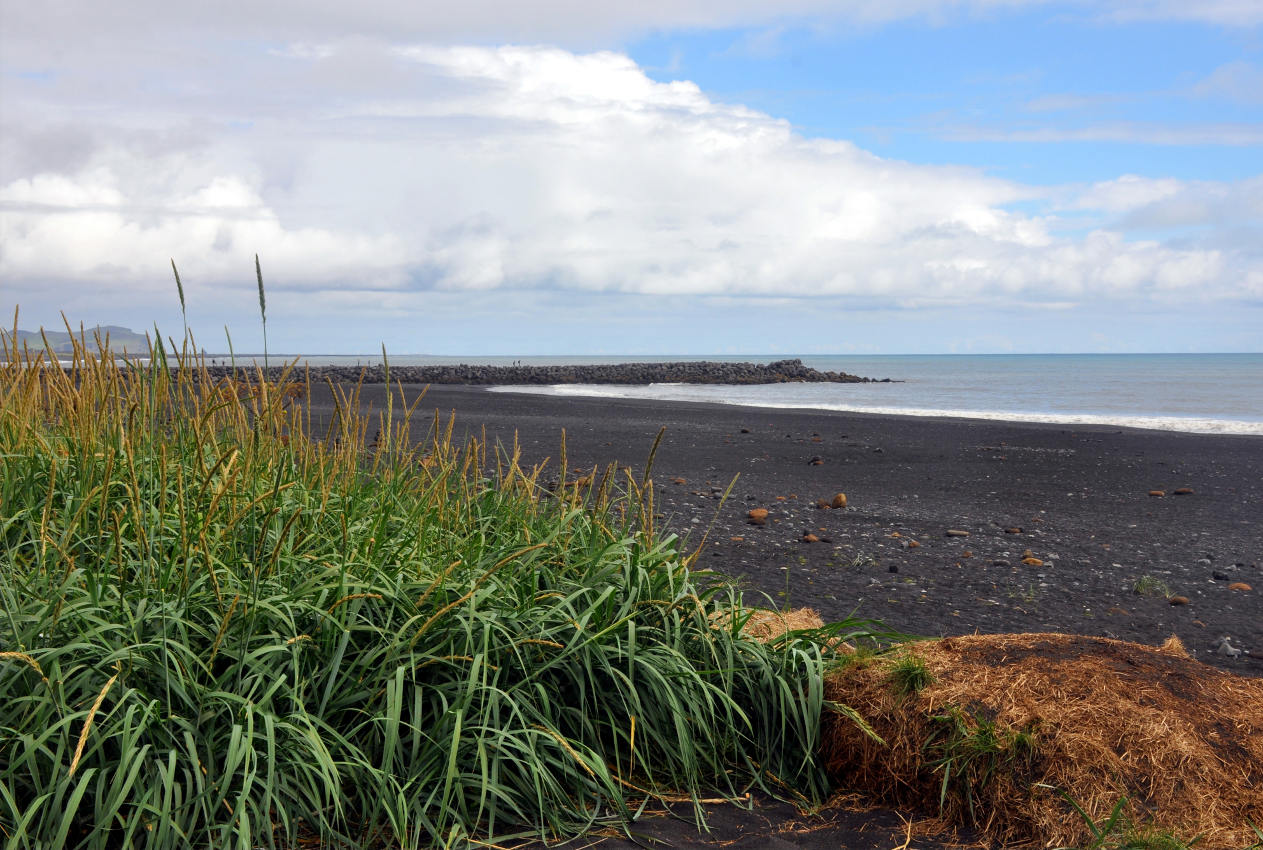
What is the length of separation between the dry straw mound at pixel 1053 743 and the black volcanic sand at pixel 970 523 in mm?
277

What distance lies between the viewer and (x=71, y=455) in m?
3.97

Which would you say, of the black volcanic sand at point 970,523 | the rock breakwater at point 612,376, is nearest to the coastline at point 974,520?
the black volcanic sand at point 970,523

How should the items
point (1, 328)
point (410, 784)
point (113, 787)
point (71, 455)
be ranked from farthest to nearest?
point (1, 328) < point (71, 455) < point (410, 784) < point (113, 787)

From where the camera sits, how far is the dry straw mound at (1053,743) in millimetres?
2883

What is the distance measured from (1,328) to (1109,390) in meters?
42.9

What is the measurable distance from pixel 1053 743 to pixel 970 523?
624cm

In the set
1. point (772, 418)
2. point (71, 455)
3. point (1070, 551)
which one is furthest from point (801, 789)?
point (772, 418)

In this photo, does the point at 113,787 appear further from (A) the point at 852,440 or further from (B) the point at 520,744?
(A) the point at 852,440

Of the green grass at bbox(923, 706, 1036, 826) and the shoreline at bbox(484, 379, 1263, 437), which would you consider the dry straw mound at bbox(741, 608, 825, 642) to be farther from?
the shoreline at bbox(484, 379, 1263, 437)

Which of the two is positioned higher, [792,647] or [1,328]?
[1,328]

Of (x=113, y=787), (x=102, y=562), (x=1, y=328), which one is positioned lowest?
(x=113, y=787)

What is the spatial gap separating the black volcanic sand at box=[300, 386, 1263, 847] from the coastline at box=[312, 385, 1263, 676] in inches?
1.0

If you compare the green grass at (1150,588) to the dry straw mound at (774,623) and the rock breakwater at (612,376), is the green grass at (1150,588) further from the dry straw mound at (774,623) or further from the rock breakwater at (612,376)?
the rock breakwater at (612,376)

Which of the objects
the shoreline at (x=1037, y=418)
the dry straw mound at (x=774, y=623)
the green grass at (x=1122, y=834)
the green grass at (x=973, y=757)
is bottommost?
the green grass at (x=1122, y=834)
